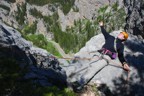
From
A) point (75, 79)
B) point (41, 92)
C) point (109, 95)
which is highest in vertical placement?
point (41, 92)

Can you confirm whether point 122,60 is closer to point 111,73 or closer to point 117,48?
point 117,48

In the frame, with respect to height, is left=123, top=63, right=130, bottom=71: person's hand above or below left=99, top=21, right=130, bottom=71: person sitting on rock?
below

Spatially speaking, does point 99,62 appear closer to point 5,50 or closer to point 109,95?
point 109,95

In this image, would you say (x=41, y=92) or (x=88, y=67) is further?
(x=88, y=67)

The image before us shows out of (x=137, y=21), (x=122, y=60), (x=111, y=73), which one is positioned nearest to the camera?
(x=111, y=73)

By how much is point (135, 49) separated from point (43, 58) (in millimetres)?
7105

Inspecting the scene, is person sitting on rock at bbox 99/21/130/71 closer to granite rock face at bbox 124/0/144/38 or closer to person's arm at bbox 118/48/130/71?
person's arm at bbox 118/48/130/71

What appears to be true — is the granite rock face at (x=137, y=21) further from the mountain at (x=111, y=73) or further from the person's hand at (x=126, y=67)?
the person's hand at (x=126, y=67)

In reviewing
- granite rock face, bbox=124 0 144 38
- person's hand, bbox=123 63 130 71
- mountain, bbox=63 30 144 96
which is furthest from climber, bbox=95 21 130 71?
granite rock face, bbox=124 0 144 38

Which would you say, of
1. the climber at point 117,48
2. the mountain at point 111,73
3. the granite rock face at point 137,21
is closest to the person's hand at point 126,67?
the climber at point 117,48

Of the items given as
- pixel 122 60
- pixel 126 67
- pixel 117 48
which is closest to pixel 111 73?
pixel 126 67

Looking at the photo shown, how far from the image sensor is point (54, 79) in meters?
13.8

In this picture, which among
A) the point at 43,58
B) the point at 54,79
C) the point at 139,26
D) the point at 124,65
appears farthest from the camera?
the point at 139,26

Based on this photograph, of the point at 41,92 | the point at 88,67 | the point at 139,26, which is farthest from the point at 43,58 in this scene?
the point at 139,26
